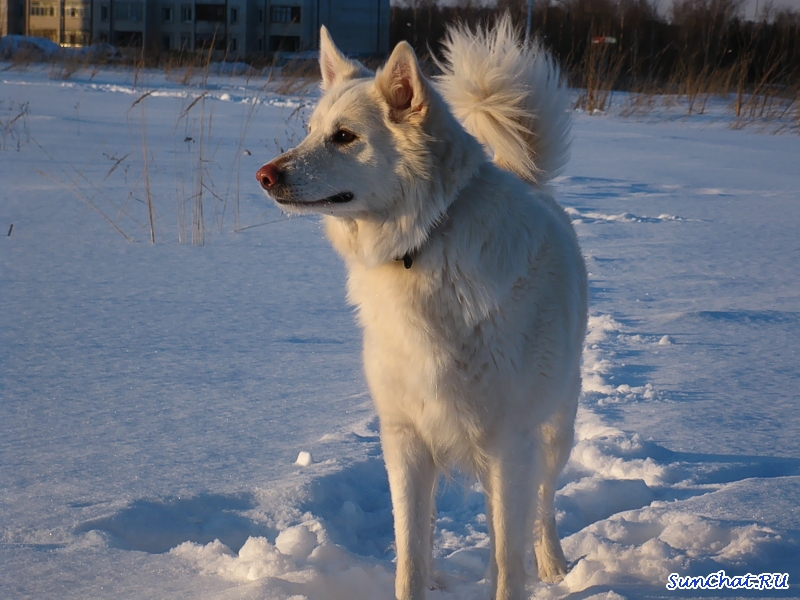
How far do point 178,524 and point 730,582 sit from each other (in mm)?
1492

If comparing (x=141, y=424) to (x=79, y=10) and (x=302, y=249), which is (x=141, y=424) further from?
(x=79, y=10)

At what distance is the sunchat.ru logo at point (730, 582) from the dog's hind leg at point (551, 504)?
0.38 meters

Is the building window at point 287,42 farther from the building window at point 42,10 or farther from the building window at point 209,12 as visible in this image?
the building window at point 42,10

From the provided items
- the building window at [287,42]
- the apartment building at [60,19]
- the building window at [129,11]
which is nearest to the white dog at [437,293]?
the building window at [287,42]

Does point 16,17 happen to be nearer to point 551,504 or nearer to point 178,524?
point 178,524

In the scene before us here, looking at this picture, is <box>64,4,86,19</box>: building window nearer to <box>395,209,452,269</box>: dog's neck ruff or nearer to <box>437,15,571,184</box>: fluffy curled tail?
<box>437,15,571,184</box>: fluffy curled tail

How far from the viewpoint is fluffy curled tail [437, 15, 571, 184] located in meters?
2.41

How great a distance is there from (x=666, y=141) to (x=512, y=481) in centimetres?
1039

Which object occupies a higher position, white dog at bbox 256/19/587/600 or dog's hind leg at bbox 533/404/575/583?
white dog at bbox 256/19/587/600

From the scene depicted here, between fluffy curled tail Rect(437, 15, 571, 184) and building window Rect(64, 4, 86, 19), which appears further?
building window Rect(64, 4, 86, 19)

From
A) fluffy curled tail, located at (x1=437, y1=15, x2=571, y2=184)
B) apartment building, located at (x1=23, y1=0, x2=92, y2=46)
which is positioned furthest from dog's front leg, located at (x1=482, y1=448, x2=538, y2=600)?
apartment building, located at (x1=23, y1=0, x2=92, y2=46)

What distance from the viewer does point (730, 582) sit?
1.93m

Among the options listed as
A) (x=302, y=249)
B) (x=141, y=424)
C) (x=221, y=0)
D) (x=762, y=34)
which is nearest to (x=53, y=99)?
(x=302, y=249)

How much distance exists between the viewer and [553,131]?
2664 millimetres
